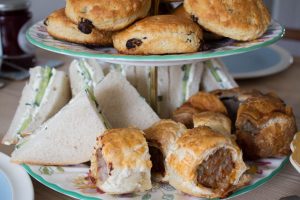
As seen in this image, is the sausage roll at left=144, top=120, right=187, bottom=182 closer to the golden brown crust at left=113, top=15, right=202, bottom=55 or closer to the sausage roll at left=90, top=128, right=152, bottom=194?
the sausage roll at left=90, top=128, right=152, bottom=194

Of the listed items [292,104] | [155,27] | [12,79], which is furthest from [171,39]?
[12,79]

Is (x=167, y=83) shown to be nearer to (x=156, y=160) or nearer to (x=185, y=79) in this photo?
(x=185, y=79)

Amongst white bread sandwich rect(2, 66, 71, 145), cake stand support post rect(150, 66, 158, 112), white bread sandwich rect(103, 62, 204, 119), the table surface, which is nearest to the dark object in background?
the table surface

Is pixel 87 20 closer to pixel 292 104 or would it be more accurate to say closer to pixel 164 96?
pixel 164 96

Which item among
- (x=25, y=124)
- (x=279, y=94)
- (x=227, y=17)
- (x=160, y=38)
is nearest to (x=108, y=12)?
(x=160, y=38)

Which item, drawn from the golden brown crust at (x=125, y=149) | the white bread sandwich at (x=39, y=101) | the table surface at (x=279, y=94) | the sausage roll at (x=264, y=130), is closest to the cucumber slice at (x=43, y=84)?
the white bread sandwich at (x=39, y=101)
